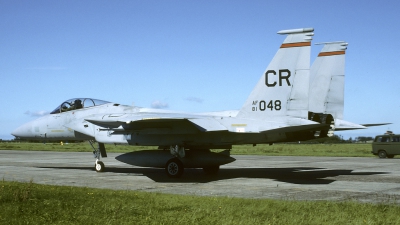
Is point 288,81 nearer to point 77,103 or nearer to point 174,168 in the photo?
point 174,168

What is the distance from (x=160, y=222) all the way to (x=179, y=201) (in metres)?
2.40

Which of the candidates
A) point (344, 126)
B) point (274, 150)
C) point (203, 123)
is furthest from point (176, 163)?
point (274, 150)

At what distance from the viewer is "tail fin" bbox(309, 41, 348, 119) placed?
18.0 metres

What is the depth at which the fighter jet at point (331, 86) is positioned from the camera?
58.9ft

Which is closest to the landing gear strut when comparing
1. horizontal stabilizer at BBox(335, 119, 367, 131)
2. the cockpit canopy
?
the cockpit canopy

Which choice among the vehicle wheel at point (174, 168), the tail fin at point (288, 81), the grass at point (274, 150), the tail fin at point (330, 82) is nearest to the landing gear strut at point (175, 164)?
the vehicle wheel at point (174, 168)

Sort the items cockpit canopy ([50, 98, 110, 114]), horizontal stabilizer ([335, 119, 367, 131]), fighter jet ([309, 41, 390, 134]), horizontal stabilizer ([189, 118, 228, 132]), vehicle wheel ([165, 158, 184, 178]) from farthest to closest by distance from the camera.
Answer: cockpit canopy ([50, 98, 110, 114]), horizontal stabilizer ([335, 119, 367, 131]), fighter jet ([309, 41, 390, 134]), vehicle wheel ([165, 158, 184, 178]), horizontal stabilizer ([189, 118, 228, 132])

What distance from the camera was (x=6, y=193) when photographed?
383 inches

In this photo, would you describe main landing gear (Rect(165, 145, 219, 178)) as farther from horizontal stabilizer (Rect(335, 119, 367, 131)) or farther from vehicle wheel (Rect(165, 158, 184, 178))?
horizontal stabilizer (Rect(335, 119, 367, 131))

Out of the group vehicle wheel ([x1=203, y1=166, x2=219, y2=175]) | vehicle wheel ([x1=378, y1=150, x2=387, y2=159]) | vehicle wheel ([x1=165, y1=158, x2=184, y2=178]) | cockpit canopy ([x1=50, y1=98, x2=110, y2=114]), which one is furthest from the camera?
vehicle wheel ([x1=378, y1=150, x2=387, y2=159])

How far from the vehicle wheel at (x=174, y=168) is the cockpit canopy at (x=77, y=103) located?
14.8 ft

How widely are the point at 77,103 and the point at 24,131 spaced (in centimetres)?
303

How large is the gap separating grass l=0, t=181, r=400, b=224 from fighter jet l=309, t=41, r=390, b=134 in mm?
9669

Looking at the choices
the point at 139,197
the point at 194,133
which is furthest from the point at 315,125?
the point at 139,197
